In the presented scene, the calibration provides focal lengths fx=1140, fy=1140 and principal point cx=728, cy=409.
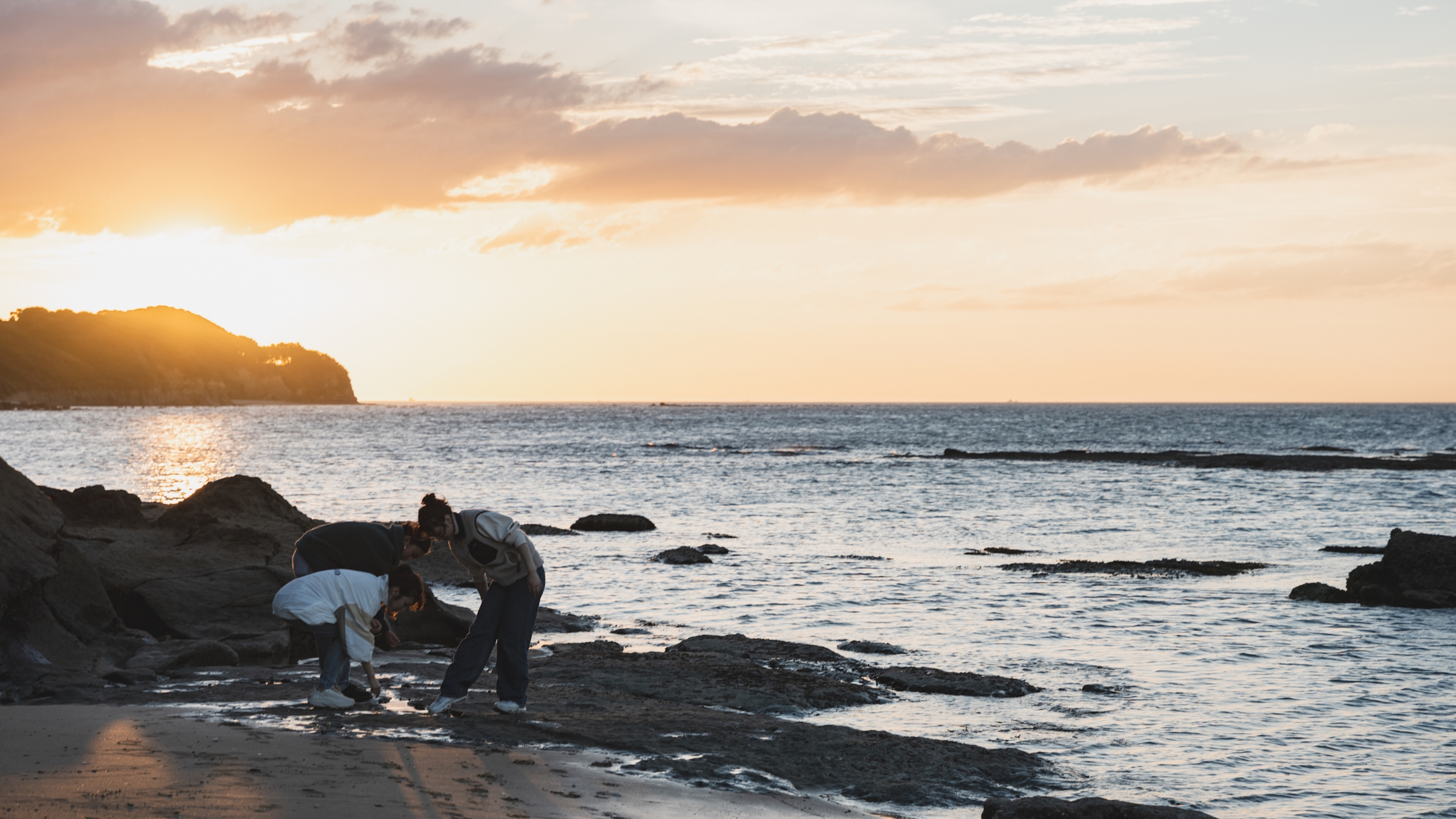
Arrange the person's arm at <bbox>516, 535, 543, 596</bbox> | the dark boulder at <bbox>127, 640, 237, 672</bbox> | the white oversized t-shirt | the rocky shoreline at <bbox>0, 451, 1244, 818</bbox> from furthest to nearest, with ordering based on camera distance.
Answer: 1. the dark boulder at <bbox>127, 640, 237, 672</bbox>
2. the person's arm at <bbox>516, 535, 543, 596</bbox>
3. the white oversized t-shirt
4. the rocky shoreline at <bbox>0, 451, 1244, 818</bbox>

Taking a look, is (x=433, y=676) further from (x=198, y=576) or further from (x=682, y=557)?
(x=682, y=557)

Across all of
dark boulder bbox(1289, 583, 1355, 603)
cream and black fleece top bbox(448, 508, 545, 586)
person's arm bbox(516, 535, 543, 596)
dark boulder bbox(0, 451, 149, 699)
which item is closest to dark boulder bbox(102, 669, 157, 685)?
dark boulder bbox(0, 451, 149, 699)

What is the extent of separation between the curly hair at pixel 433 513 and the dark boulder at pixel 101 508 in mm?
9061

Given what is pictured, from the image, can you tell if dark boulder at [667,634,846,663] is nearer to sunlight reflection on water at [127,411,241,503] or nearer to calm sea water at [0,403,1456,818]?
calm sea water at [0,403,1456,818]

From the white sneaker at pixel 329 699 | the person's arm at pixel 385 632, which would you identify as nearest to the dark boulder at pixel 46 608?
the white sneaker at pixel 329 699

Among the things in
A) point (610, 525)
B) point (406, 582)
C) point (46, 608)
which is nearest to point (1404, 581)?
point (406, 582)

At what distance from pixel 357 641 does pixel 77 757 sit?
2.24 meters

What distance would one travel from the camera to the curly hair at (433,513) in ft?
27.4

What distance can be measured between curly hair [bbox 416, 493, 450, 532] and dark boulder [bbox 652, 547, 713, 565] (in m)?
14.6

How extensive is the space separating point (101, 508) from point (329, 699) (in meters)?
8.61

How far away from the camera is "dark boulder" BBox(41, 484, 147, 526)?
1542cm

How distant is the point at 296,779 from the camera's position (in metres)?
6.73

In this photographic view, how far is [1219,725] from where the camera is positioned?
10.4m

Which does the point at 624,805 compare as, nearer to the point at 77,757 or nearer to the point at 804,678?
the point at 77,757
